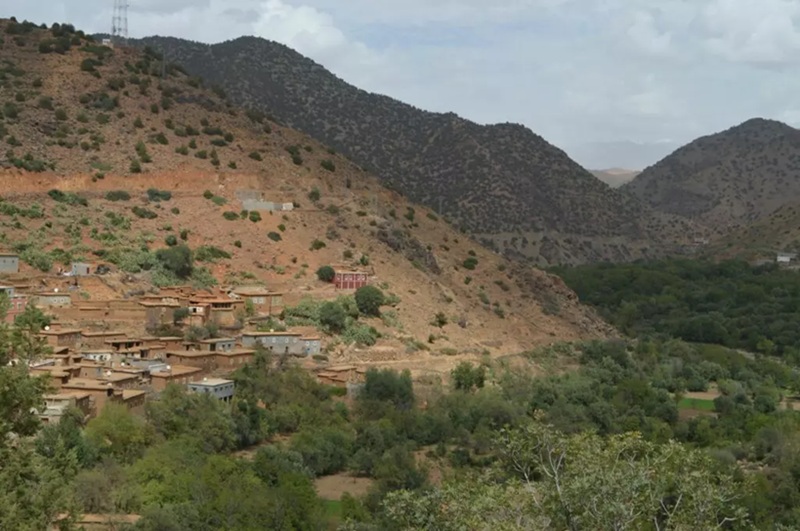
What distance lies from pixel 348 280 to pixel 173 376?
37.8ft

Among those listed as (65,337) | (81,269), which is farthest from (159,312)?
(65,337)

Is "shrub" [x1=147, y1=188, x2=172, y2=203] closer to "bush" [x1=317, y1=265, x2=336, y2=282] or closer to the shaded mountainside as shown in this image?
"bush" [x1=317, y1=265, x2=336, y2=282]

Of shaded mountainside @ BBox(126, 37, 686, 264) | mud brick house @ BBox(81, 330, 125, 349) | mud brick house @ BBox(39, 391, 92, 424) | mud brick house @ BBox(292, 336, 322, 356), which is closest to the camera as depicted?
mud brick house @ BBox(39, 391, 92, 424)

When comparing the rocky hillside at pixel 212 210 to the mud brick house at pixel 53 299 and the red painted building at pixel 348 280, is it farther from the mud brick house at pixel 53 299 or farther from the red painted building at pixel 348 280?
the mud brick house at pixel 53 299

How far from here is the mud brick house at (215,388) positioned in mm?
30156

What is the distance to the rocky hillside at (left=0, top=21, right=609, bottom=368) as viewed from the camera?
39.2 metres

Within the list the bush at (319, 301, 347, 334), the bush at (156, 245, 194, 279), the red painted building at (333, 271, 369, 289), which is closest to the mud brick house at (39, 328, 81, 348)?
the bush at (156, 245, 194, 279)

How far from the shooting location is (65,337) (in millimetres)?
30484

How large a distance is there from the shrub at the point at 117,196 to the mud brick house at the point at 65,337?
12544 mm

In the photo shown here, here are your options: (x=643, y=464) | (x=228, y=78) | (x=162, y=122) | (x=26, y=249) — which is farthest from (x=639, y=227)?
(x=643, y=464)

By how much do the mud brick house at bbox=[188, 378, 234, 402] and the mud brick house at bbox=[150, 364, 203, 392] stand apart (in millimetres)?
253

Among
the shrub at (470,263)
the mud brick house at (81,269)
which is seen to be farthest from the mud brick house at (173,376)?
the shrub at (470,263)

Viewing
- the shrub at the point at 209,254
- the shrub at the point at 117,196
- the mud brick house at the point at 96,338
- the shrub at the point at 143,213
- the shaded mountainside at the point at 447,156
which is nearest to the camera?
the mud brick house at the point at 96,338

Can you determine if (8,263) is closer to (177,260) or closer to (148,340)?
(177,260)
